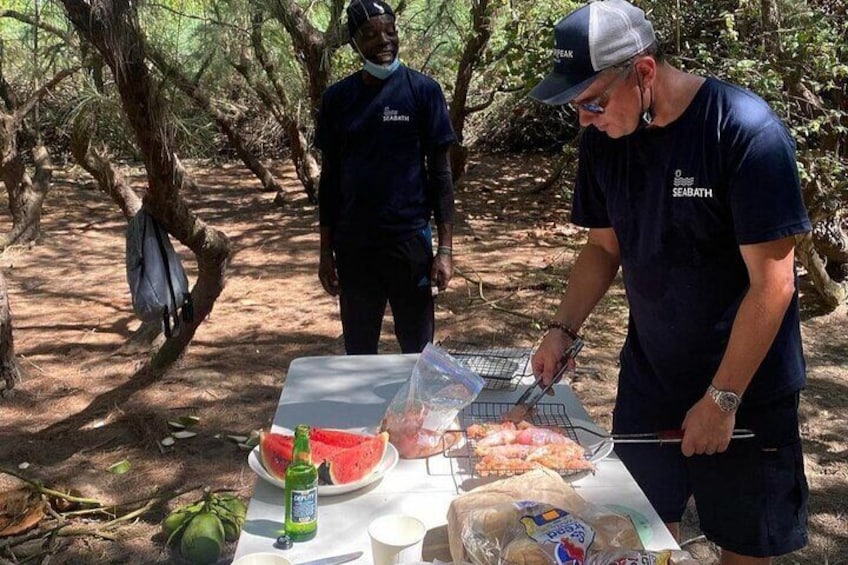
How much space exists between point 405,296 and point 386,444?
1.47 metres

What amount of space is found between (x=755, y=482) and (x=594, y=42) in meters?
1.06

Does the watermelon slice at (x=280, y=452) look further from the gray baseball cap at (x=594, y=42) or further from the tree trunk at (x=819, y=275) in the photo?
the tree trunk at (x=819, y=275)

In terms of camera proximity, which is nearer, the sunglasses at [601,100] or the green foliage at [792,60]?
the sunglasses at [601,100]

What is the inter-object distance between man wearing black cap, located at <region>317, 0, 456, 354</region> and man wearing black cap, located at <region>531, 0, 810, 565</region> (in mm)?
1169

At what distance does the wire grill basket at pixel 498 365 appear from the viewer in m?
2.33

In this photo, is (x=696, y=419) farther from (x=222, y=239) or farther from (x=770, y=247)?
(x=222, y=239)

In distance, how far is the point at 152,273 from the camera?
3.64 m

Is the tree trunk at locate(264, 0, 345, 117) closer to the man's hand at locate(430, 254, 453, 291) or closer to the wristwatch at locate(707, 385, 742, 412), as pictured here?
the man's hand at locate(430, 254, 453, 291)

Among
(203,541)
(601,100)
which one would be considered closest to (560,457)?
(601,100)

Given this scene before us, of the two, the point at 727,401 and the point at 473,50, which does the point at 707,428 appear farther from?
the point at 473,50

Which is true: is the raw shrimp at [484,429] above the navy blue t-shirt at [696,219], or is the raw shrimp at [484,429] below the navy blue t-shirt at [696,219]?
below

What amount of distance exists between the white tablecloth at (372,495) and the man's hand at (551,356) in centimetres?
11


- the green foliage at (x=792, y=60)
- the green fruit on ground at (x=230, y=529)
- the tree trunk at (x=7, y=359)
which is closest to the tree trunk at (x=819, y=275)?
the green foliage at (x=792, y=60)

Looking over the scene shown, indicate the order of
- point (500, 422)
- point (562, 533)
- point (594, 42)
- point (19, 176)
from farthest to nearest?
1. point (19, 176)
2. point (500, 422)
3. point (594, 42)
4. point (562, 533)
